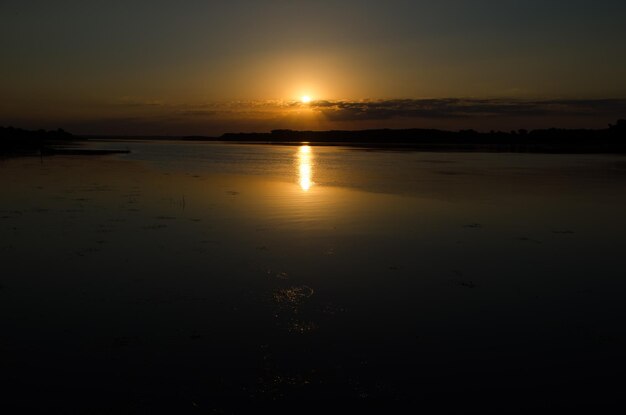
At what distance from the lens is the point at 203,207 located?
18266mm

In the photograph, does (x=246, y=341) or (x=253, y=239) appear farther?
(x=253, y=239)

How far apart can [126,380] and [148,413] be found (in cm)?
77

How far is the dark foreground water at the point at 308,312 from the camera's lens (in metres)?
5.46

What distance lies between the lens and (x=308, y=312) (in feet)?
25.3

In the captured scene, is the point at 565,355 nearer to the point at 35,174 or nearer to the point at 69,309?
the point at 69,309

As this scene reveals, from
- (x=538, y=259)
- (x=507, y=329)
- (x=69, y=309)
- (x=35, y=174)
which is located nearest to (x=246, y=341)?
(x=69, y=309)

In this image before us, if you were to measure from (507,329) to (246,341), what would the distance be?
3.72 metres

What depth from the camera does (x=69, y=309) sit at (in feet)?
25.2

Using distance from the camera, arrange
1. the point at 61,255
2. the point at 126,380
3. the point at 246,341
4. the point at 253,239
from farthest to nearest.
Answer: the point at 253,239, the point at 61,255, the point at 246,341, the point at 126,380

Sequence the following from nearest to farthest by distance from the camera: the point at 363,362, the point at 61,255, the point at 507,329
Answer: the point at 363,362 → the point at 507,329 → the point at 61,255

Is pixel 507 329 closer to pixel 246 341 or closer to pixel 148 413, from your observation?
pixel 246 341

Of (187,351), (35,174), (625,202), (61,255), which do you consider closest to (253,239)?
(61,255)

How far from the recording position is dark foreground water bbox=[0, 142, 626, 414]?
546 centimetres

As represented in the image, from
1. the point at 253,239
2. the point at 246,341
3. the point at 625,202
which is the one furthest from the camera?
the point at 625,202
